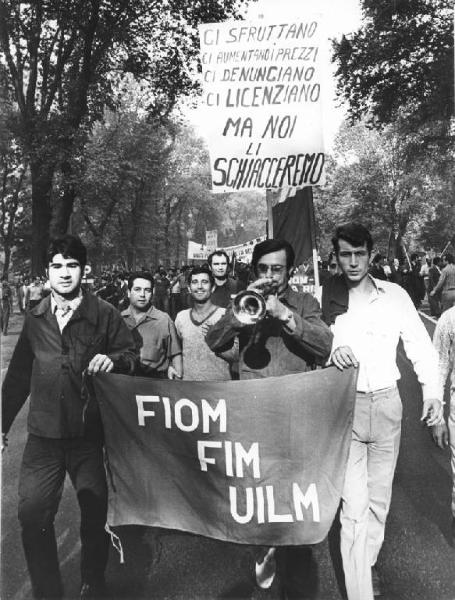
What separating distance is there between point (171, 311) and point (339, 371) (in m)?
14.6

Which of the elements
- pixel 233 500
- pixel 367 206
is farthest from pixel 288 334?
pixel 367 206

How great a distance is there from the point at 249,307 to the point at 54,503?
57.2 inches

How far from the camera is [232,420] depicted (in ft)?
10.4

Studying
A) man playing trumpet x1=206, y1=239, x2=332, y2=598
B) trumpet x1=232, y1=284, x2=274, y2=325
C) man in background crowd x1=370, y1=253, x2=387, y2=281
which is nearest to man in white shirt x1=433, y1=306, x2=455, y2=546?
man playing trumpet x1=206, y1=239, x2=332, y2=598

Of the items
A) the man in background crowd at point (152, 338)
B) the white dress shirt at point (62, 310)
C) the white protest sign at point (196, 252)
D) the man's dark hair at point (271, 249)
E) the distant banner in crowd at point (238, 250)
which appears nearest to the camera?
the man's dark hair at point (271, 249)

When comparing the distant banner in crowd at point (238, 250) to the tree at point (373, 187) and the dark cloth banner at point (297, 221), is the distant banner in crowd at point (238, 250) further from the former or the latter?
the tree at point (373, 187)

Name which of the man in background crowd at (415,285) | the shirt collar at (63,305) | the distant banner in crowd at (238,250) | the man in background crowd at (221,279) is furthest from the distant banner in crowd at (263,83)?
the man in background crowd at (415,285)

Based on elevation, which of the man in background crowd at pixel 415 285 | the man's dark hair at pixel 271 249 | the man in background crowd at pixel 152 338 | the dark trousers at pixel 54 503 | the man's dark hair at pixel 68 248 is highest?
the man's dark hair at pixel 271 249

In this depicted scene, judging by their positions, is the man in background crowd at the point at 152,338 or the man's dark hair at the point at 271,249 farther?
the man in background crowd at the point at 152,338

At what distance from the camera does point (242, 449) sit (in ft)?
10.4

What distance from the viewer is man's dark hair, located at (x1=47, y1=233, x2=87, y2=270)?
3.34 meters

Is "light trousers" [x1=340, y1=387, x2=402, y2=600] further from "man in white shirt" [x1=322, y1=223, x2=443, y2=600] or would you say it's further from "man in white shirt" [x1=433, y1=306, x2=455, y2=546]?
"man in white shirt" [x1=433, y1=306, x2=455, y2=546]

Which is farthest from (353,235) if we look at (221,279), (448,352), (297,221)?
(221,279)

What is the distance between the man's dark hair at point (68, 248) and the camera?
334 centimetres
